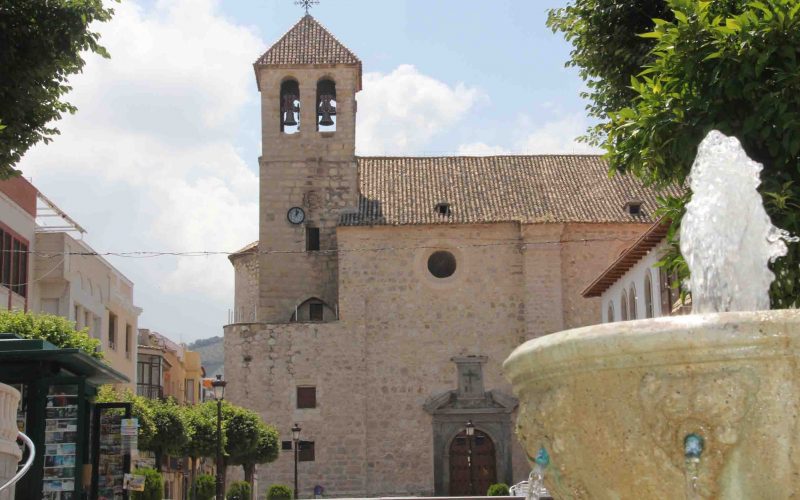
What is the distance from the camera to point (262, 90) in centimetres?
3650

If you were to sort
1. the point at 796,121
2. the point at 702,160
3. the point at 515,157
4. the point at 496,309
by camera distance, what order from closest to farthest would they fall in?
1. the point at 702,160
2. the point at 796,121
3. the point at 496,309
4. the point at 515,157

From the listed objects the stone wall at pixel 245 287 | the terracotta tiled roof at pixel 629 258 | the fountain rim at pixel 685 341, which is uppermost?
the stone wall at pixel 245 287

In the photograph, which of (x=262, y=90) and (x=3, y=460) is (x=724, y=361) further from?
(x=262, y=90)

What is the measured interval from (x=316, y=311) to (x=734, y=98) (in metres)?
24.7

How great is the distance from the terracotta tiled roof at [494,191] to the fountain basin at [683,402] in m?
29.9

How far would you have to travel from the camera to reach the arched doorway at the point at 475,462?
34125 mm

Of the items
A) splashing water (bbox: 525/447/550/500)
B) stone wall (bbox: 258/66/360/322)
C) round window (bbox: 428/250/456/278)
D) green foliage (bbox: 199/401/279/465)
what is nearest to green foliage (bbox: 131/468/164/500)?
Answer: green foliage (bbox: 199/401/279/465)

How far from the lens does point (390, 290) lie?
3512cm

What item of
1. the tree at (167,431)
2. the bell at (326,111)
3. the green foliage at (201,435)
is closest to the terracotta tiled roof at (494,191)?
the bell at (326,111)

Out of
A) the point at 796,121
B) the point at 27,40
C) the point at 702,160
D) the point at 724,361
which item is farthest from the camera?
the point at 27,40

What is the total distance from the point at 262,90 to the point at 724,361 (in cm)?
3270

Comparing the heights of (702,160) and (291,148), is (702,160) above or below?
below

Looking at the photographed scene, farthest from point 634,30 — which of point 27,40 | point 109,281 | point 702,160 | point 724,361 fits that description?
point 109,281

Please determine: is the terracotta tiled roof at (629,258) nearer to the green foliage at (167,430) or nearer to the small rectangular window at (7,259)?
the green foliage at (167,430)
